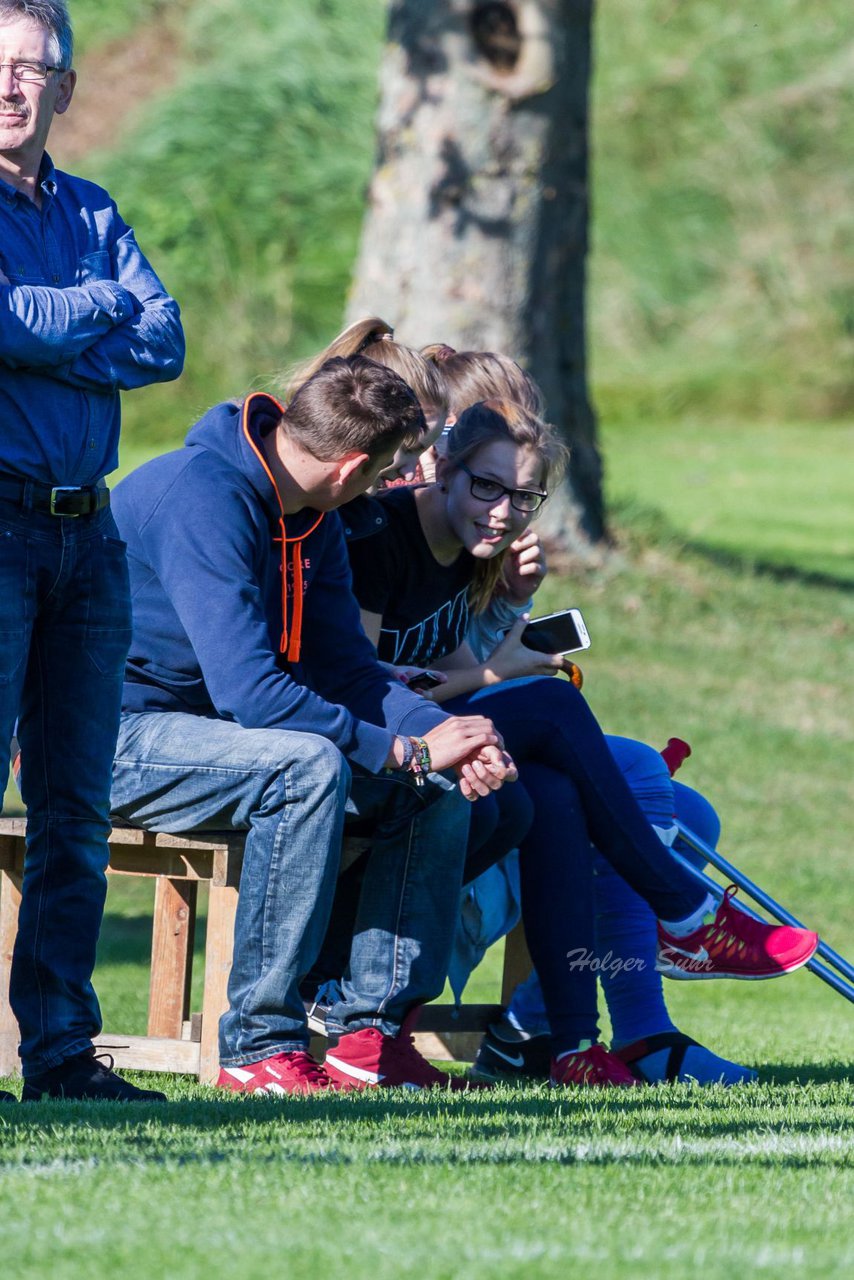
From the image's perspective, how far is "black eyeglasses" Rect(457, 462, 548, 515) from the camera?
Answer: 509 cm

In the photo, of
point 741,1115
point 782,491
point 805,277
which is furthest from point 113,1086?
point 805,277

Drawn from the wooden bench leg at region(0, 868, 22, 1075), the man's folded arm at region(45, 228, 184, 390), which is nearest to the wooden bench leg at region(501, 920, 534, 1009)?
the wooden bench leg at region(0, 868, 22, 1075)

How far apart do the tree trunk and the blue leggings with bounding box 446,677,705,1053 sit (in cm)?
671

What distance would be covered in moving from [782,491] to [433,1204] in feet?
56.7

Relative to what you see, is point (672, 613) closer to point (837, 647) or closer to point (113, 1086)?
point (837, 647)

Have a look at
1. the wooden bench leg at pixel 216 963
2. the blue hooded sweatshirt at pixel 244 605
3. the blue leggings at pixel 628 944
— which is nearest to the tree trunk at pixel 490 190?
the blue leggings at pixel 628 944

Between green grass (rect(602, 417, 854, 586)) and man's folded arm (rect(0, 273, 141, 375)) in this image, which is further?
green grass (rect(602, 417, 854, 586))

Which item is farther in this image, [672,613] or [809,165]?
[809,165]

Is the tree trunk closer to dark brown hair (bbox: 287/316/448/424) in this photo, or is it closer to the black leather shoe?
dark brown hair (bbox: 287/316/448/424)

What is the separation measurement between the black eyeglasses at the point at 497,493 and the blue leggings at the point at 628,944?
2.39ft

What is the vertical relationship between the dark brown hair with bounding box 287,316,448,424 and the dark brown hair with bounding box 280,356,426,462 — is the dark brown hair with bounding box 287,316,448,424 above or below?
above

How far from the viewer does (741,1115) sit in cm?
419

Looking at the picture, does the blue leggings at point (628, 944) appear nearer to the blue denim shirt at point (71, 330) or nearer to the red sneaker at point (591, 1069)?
the red sneaker at point (591, 1069)

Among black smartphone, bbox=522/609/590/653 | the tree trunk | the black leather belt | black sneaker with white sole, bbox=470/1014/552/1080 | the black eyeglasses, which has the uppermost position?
the tree trunk
